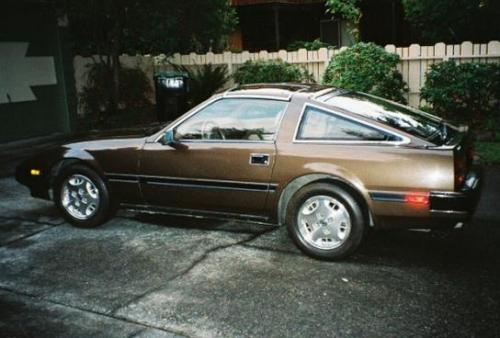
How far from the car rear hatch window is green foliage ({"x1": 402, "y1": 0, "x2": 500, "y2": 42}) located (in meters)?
9.01

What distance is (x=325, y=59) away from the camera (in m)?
12.2

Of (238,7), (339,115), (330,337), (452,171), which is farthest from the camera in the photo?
(238,7)

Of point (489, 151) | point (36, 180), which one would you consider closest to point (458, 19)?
point (489, 151)

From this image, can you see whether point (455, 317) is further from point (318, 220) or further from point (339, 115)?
point (339, 115)

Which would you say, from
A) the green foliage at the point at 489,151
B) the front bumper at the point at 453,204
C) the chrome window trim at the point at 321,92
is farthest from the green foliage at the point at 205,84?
the front bumper at the point at 453,204

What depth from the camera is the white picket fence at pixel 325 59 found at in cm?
1066

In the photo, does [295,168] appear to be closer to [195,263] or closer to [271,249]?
[271,249]

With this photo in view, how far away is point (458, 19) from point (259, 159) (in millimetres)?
11012

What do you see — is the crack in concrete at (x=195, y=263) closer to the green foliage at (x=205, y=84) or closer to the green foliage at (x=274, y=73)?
the green foliage at (x=274, y=73)

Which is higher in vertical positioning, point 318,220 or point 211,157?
point 211,157

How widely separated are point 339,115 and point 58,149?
3.13 metres

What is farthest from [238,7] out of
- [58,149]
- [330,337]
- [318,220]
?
[330,337]

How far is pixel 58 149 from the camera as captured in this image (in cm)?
592

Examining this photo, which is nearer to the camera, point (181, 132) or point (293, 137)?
point (293, 137)
